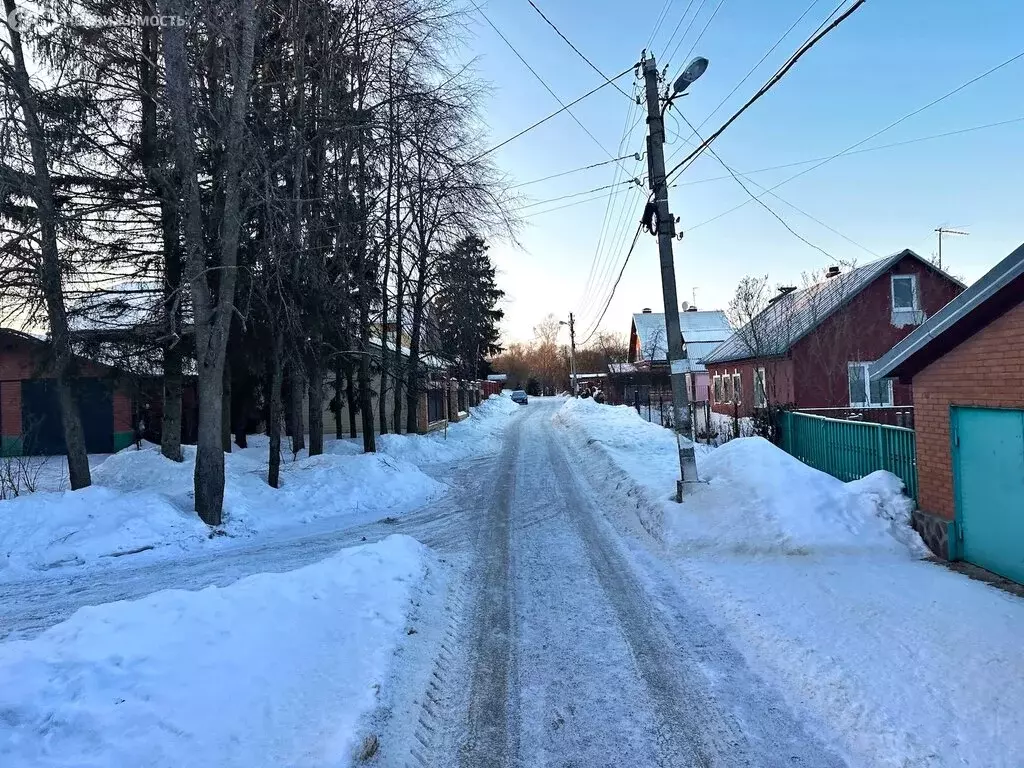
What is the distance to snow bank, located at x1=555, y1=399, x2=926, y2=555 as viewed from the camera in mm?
7551

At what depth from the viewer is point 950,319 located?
659cm

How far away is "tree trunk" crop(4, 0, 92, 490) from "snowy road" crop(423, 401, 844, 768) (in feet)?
28.3

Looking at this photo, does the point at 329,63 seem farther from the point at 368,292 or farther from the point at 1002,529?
the point at 1002,529

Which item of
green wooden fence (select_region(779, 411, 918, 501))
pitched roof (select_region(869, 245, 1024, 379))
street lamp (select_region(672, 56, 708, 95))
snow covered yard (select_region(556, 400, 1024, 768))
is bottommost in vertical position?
snow covered yard (select_region(556, 400, 1024, 768))

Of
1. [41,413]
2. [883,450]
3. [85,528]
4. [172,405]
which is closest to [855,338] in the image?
[883,450]

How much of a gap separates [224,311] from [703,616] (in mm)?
8687

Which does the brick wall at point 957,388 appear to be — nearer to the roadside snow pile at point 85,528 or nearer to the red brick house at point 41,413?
the roadside snow pile at point 85,528

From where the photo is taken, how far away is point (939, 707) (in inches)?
151

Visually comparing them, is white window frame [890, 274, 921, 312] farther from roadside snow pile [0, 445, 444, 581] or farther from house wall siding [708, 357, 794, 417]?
roadside snow pile [0, 445, 444, 581]

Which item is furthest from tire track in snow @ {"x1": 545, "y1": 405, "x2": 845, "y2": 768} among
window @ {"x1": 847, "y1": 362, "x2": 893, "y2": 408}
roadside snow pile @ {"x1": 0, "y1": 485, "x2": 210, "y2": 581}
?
window @ {"x1": 847, "y1": 362, "x2": 893, "y2": 408}

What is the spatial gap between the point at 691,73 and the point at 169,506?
10845 mm

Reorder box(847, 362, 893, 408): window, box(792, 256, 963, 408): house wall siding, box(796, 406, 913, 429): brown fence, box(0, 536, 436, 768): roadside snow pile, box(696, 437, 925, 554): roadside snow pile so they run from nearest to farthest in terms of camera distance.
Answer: box(0, 536, 436, 768): roadside snow pile
box(696, 437, 925, 554): roadside snow pile
box(796, 406, 913, 429): brown fence
box(847, 362, 893, 408): window
box(792, 256, 963, 408): house wall siding

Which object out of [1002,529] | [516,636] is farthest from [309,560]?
[1002,529]

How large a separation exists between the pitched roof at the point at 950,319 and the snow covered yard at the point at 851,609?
1.76m
